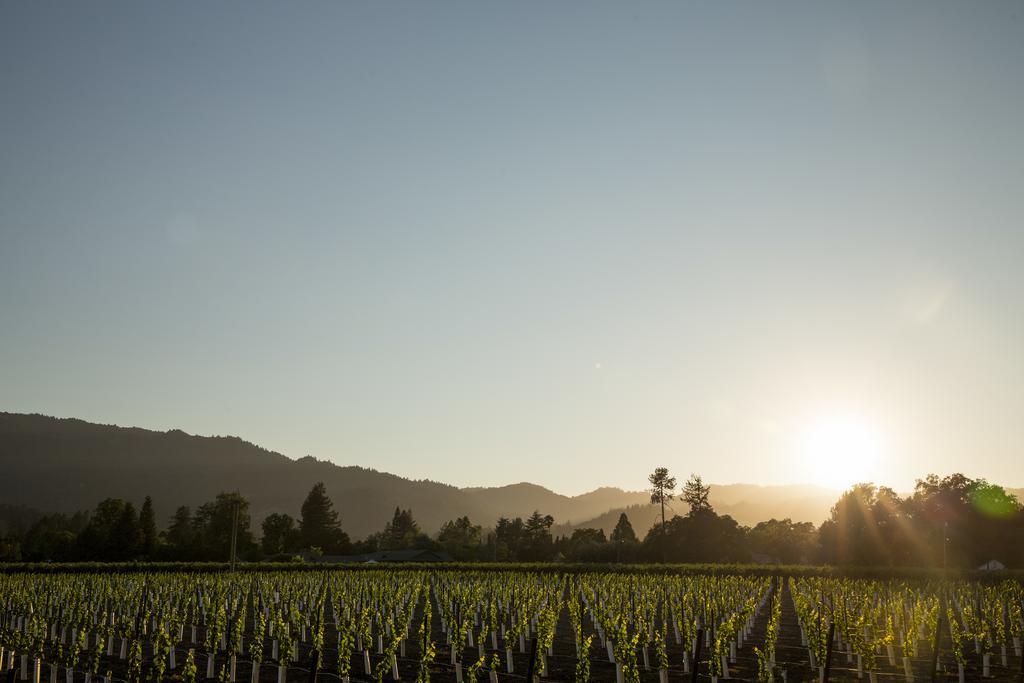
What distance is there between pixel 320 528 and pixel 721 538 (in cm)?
6013

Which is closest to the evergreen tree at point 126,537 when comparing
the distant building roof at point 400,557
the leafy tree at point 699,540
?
the distant building roof at point 400,557

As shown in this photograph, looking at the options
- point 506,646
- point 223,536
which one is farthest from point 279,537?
point 506,646

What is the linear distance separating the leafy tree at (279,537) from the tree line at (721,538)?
0.17 m

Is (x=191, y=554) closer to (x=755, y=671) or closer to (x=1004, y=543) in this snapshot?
(x=755, y=671)

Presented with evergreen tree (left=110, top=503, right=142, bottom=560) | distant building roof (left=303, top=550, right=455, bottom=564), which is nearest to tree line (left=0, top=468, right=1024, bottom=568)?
evergreen tree (left=110, top=503, right=142, bottom=560)

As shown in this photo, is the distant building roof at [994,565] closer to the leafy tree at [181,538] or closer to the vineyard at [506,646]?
the vineyard at [506,646]

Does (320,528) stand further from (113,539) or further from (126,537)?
(113,539)

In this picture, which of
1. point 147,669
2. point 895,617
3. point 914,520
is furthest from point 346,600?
point 914,520

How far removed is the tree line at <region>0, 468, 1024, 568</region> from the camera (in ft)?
244

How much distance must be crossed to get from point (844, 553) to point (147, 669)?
232 ft

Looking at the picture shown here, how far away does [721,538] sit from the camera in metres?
83.9

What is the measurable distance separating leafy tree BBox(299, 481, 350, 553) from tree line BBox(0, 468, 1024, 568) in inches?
11.6

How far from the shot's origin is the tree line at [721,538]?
74438 millimetres

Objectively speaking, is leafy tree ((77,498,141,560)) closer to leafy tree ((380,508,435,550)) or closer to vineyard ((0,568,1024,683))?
leafy tree ((380,508,435,550))
